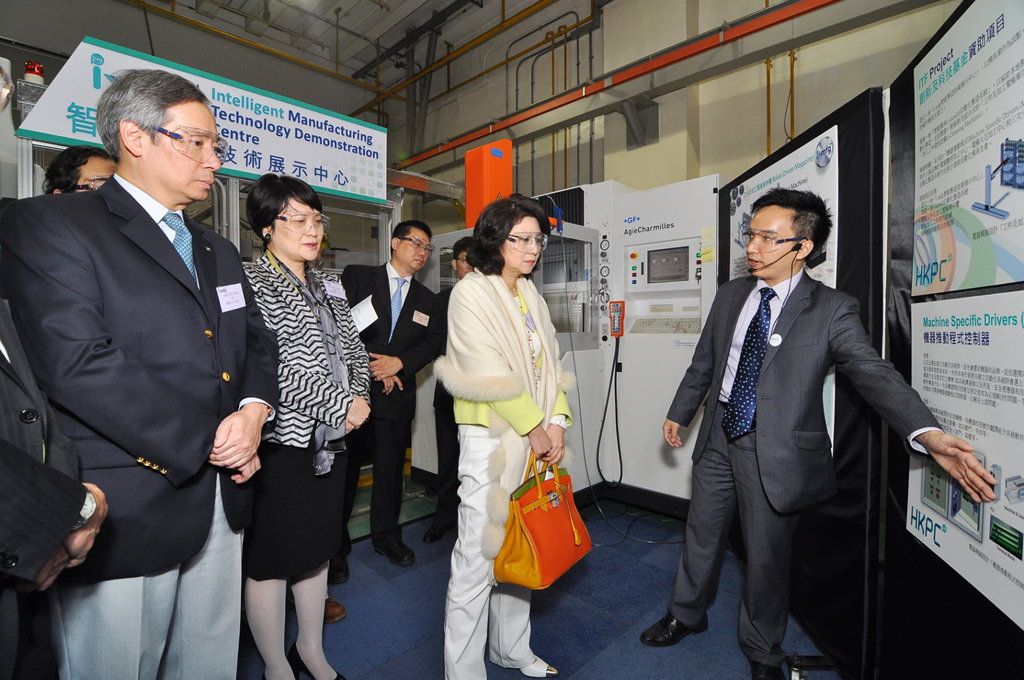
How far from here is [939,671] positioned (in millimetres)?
1409

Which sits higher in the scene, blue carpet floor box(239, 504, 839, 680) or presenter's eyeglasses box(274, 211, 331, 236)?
presenter's eyeglasses box(274, 211, 331, 236)

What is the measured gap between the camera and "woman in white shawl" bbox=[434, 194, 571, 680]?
1568mm

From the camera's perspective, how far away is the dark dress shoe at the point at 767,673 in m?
1.79

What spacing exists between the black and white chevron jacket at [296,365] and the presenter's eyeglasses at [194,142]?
1.34ft

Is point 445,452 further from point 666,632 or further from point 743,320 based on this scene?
point 743,320

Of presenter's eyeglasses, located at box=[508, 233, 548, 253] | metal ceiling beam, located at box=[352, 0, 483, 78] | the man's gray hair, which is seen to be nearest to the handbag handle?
presenter's eyeglasses, located at box=[508, 233, 548, 253]

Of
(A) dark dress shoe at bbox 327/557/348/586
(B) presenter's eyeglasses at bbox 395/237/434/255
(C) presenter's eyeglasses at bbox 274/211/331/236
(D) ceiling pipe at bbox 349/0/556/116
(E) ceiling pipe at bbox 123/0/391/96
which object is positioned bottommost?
(A) dark dress shoe at bbox 327/557/348/586

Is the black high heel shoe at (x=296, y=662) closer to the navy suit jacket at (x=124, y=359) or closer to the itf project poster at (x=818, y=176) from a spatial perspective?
the navy suit jacket at (x=124, y=359)

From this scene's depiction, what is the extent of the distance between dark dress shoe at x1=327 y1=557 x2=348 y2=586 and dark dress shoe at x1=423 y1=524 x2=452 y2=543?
0.52 meters

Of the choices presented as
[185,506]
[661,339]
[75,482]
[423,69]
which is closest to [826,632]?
[661,339]

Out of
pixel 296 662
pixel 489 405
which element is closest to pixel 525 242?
pixel 489 405

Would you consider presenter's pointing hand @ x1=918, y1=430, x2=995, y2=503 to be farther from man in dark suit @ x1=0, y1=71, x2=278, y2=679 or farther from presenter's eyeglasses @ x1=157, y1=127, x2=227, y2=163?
presenter's eyeglasses @ x1=157, y1=127, x2=227, y2=163

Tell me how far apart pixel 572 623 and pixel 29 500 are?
1945mm

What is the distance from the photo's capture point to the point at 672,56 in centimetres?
351
